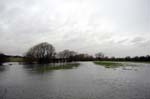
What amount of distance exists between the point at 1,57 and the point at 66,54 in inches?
2812

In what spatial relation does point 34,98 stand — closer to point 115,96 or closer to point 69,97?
point 69,97

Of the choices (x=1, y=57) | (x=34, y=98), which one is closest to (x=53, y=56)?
(x=1, y=57)

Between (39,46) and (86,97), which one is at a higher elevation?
(39,46)

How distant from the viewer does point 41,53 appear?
329 ft

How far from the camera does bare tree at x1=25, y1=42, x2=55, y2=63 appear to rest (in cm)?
9994

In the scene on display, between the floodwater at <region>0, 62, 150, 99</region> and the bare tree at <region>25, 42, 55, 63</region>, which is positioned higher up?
the bare tree at <region>25, 42, 55, 63</region>

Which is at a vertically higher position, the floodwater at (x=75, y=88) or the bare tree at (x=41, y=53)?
the bare tree at (x=41, y=53)

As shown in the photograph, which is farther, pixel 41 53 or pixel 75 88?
pixel 41 53

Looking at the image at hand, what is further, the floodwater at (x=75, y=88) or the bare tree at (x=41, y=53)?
the bare tree at (x=41, y=53)

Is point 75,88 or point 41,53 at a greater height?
point 41,53

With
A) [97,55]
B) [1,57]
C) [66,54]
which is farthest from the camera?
[97,55]

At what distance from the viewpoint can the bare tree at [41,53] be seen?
99.9 meters

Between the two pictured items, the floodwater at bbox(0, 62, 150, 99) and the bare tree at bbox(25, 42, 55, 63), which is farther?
the bare tree at bbox(25, 42, 55, 63)

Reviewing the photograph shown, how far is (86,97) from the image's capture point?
10.9 metres
